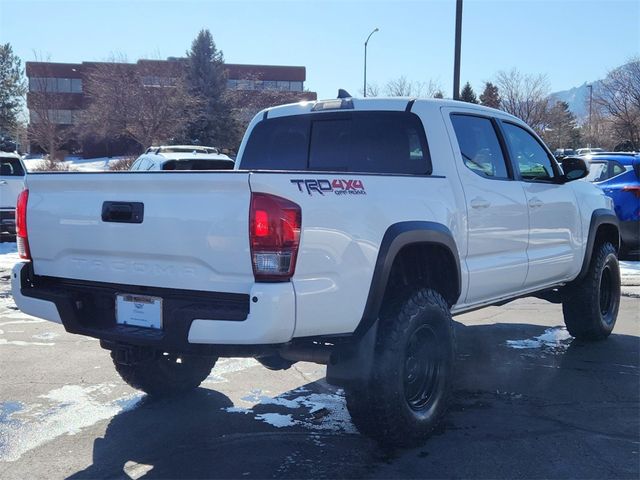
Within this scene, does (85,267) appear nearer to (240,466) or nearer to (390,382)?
(240,466)

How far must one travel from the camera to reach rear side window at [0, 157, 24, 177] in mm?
13680

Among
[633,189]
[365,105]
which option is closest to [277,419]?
[365,105]

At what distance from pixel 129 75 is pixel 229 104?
10073 mm

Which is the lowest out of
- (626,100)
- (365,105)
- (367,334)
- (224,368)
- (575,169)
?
(224,368)

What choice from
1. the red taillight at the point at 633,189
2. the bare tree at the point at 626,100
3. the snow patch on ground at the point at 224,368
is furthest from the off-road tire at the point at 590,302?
the bare tree at the point at 626,100

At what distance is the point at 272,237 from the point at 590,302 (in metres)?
4.29

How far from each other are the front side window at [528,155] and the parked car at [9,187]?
34.1 ft

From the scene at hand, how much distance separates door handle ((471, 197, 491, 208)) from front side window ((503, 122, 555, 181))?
2.73ft

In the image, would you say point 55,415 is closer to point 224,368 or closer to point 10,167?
point 224,368

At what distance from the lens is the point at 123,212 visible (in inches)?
144

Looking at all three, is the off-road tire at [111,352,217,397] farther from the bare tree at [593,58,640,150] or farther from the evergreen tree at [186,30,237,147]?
the evergreen tree at [186,30,237,147]

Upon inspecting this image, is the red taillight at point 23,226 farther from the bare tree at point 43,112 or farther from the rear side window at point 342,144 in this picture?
the bare tree at point 43,112

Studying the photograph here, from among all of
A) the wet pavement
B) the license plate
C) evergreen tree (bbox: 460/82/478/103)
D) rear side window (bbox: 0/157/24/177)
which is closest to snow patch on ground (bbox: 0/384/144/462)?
the wet pavement

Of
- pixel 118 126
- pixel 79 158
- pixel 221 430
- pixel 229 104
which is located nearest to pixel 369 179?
pixel 221 430
